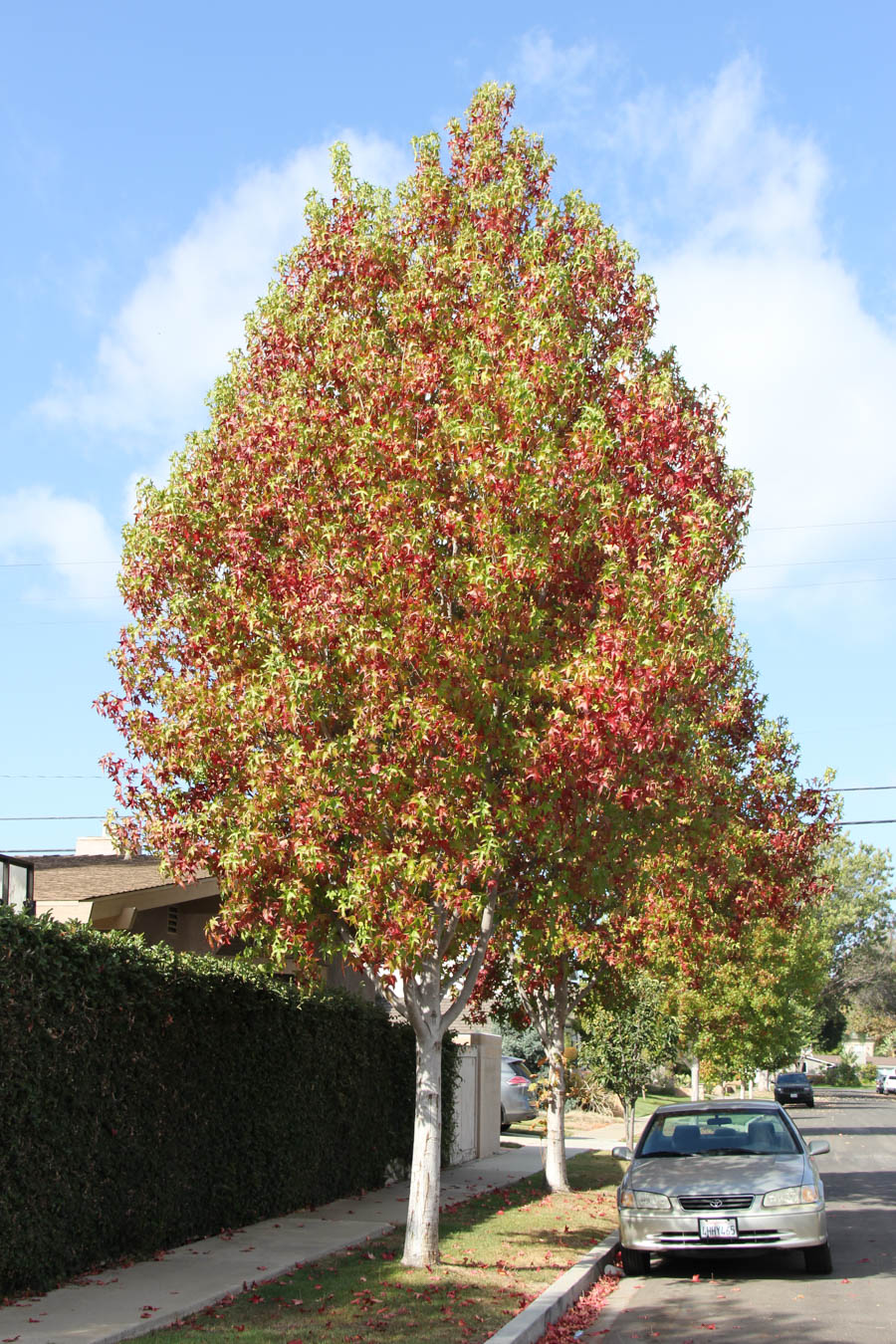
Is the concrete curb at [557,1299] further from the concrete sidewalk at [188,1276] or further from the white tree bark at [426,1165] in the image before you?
the concrete sidewalk at [188,1276]

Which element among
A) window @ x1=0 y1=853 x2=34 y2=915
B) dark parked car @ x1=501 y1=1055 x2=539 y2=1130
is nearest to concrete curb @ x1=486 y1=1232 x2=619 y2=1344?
window @ x1=0 y1=853 x2=34 y2=915

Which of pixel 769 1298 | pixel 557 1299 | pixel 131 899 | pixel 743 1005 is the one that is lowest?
pixel 769 1298

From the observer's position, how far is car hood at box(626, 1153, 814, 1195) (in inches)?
452

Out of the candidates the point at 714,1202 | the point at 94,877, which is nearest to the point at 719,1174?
the point at 714,1202

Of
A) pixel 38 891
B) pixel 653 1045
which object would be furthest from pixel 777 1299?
pixel 653 1045

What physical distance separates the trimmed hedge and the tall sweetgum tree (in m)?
1.31

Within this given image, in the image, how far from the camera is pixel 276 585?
436 inches

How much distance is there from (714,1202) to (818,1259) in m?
1.21

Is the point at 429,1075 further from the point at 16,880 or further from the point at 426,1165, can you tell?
the point at 16,880

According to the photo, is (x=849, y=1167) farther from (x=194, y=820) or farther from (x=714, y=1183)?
(x=194, y=820)

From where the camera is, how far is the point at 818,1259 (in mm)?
11695

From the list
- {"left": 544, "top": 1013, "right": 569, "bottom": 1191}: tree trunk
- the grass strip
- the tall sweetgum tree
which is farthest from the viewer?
{"left": 544, "top": 1013, "right": 569, "bottom": 1191}: tree trunk

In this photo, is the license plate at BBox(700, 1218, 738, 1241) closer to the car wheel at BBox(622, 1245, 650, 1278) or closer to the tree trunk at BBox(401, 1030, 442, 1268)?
the car wheel at BBox(622, 1245, 650, 1278)

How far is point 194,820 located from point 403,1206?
7.48m
